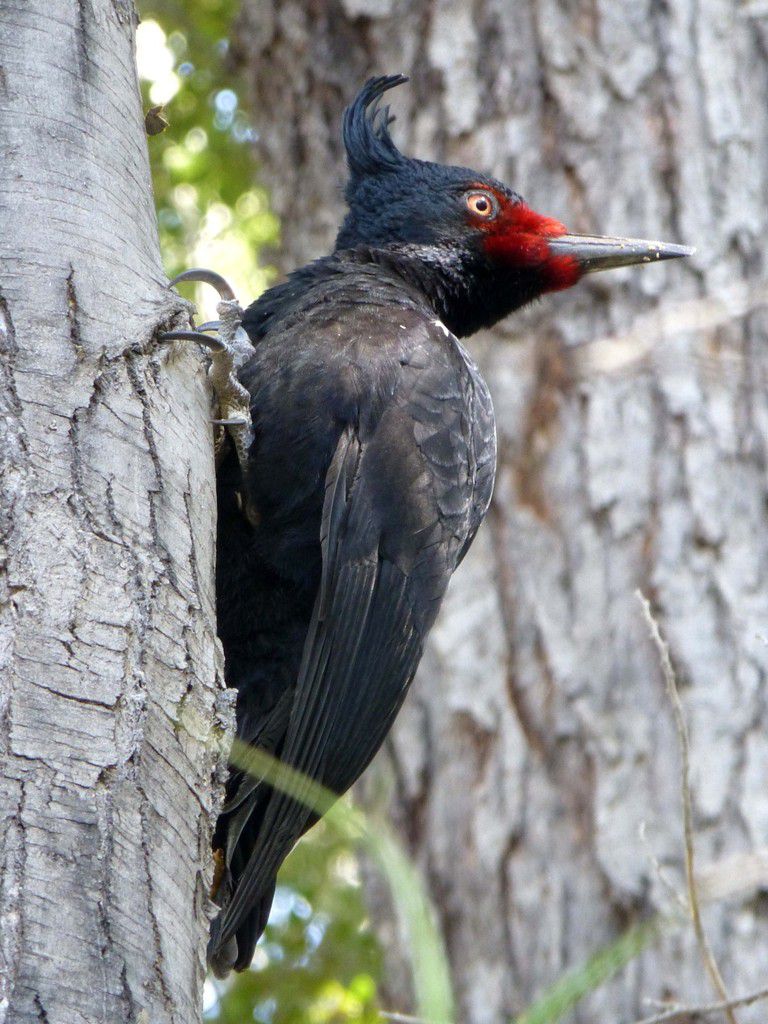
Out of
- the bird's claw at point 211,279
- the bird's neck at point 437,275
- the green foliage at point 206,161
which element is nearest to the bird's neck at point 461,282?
the bird's neck at point 437,275

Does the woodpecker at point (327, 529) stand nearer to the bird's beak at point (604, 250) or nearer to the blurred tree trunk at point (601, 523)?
the bird's beak at point (604, 250)

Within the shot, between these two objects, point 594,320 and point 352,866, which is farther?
point 352,866

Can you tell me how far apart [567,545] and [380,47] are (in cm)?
202

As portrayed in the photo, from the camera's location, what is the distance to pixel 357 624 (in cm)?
294

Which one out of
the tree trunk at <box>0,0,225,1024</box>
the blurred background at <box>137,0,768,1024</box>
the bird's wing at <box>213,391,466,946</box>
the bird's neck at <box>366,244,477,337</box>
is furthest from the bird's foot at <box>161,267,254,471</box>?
the blurred background at <box>137,0,768,1024</box>

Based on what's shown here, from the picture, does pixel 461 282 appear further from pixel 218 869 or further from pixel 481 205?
pixel 218 869

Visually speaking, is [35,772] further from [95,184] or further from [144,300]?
[95,184]

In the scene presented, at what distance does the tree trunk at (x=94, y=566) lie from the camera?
1587 mm

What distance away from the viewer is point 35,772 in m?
1.63

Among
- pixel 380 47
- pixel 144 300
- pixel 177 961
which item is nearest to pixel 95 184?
pixel 144 300

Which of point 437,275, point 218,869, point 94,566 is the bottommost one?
point 94,566

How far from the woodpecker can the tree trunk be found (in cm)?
59

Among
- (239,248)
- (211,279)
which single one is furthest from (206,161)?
(211,279)

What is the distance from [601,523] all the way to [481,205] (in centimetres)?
112
